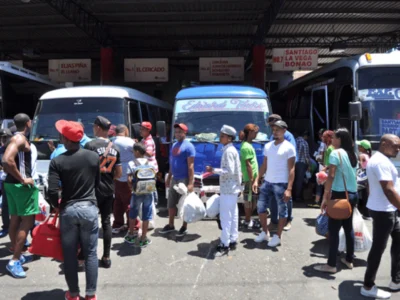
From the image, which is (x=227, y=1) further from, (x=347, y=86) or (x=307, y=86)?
(x=347, y=86)

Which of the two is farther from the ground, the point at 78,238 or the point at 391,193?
the point at 391,193

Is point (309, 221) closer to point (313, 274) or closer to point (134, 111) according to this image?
point (313, 274)

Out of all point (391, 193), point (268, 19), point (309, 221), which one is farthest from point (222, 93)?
point (268, 19)

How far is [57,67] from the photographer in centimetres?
1772

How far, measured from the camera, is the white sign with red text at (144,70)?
1742 centimetres

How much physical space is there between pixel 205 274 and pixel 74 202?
77.0 inches

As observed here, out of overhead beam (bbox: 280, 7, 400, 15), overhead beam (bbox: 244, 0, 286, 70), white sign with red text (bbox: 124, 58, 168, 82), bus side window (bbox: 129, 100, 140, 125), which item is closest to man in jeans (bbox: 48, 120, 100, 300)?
bus side window (bbox: 129, 100, 140, 125)

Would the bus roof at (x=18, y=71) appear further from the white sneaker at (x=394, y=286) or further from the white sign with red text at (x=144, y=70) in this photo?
the white sneaker at (x=394, y=286)

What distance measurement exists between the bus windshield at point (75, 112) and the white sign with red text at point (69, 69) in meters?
10.3

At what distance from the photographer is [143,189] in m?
5.25

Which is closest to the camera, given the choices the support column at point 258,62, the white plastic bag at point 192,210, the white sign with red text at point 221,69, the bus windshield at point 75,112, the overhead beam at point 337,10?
the white plastic bag at point 192,210

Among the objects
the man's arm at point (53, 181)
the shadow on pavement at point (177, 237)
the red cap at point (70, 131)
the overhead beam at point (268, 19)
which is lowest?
the shadow on pavement at point (177, 237)

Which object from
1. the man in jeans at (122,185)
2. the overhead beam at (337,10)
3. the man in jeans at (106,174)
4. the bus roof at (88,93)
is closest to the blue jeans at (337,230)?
the man in jeans at (106,174)

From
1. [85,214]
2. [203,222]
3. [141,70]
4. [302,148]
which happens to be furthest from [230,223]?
[141,70]
